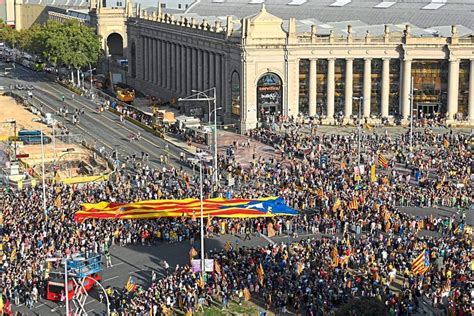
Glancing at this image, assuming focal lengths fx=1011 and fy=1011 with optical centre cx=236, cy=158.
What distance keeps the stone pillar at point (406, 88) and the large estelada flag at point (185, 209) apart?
49530 millimetres

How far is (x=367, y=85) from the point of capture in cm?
12212

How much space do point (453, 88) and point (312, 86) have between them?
16.8 meters


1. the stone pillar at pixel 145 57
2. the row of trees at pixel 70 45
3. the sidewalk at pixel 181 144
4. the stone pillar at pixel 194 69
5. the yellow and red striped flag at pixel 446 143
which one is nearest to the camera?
the yellow and red striped flag at pixel 446 143

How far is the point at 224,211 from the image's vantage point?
241 ft

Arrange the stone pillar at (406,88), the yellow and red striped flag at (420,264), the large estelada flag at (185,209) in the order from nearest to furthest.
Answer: the yellow and red striped flag at (420,264) < the large estelada flag at (185,209) < the stone pillar at (406,88)

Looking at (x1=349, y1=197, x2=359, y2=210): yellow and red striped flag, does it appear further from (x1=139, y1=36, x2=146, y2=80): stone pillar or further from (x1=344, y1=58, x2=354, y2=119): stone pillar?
(x1=139, y1=36, x2=146, y2=80): stone pillar

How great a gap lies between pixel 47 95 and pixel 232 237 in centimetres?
8513

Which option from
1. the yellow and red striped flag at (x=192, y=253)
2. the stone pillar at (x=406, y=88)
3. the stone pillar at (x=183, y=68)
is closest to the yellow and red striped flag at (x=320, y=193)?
the yellow and red striped flag at (x=192, y=253)


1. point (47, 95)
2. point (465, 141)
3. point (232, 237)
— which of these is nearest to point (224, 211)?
point (232, 237)

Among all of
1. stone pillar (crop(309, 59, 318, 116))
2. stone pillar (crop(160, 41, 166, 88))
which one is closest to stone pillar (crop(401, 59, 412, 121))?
stone pillar (crop(309, 59, 318, 116))

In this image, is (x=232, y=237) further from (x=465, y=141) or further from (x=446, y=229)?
(x=465, y=141)

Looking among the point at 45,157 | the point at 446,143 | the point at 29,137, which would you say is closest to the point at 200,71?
the point at 29,137

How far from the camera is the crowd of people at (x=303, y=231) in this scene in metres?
59.2

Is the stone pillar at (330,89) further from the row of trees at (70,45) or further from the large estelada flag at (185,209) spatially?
the row of trees at (70,45)
